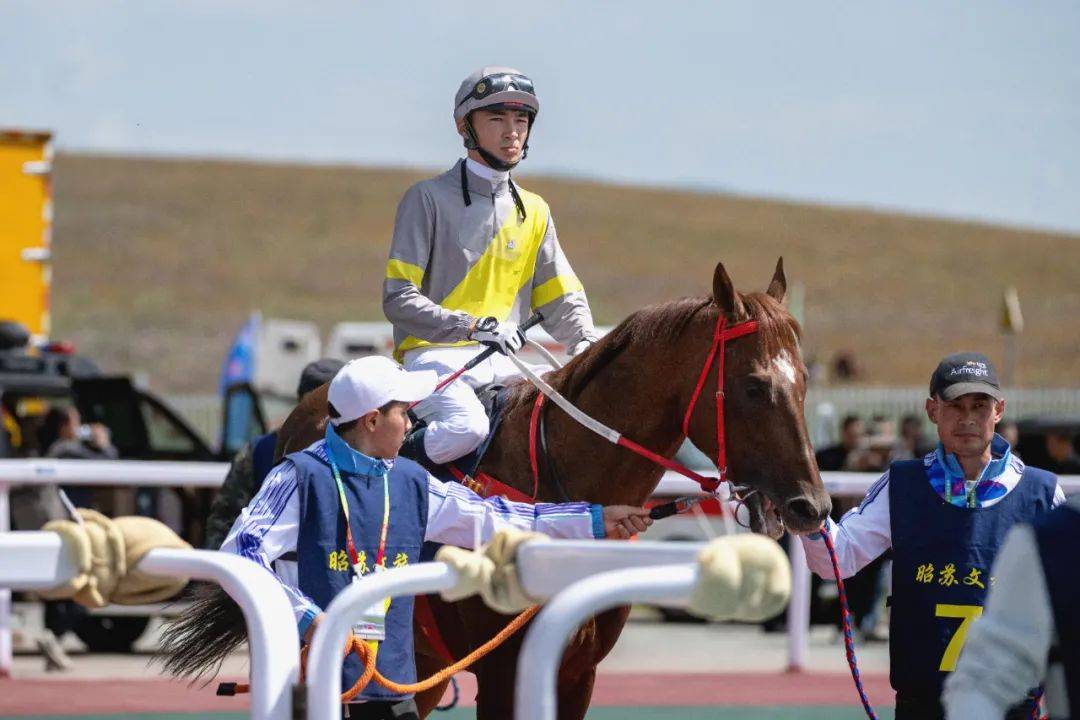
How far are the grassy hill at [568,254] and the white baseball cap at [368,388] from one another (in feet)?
141

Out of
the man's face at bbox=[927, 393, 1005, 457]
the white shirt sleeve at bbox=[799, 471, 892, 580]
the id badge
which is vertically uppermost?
the man's face at bbox=[927, 393, 1005, 457]

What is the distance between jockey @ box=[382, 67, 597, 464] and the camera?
17.9 ft

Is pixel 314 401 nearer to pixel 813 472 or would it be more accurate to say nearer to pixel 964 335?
pixel 813 472

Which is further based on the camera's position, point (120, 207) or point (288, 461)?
point (120, 207)

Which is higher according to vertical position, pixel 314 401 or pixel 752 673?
pixel 314 401

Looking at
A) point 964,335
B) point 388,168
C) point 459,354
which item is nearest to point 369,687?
point 459,354

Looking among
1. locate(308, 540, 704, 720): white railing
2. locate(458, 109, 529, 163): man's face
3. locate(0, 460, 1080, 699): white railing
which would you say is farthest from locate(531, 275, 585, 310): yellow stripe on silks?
locate(0, 460, 1080, 699): white railing

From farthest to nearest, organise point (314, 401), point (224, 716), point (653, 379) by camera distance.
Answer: point (224, 716) < point (314, 401) < point (653, 379)

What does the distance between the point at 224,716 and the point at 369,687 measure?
4854 mm

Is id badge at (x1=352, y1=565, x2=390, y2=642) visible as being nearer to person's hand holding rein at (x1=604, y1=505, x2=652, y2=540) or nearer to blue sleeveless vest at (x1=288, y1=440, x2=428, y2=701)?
blue sleeveless vest at (x1=288, y1=440, x2=428, y2=701)

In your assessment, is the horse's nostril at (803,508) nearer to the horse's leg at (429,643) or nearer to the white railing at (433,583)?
the horse's leg at (429,643)

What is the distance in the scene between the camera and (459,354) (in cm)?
559

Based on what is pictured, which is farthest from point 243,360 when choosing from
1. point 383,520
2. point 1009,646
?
point 1009,646

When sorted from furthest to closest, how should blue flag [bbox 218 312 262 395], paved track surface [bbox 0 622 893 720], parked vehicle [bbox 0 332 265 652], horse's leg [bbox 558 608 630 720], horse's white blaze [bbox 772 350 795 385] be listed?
blue flag [bbox 218 312 262 395] → parked vehicle [bbox 0 332 265 652] → paved track surface [bbox 0 622 893 720] → horse's leg [bbox 558 608 630 720] → horse's white blaze [bbox 772 350 795 385]
